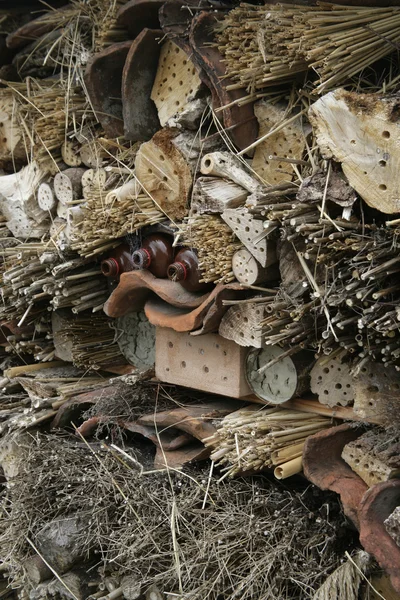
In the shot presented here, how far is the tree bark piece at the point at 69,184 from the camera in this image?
3876mm

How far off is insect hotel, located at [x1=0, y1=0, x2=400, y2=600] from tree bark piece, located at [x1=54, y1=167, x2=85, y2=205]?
0.04 feet

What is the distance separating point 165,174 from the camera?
3.29 meters

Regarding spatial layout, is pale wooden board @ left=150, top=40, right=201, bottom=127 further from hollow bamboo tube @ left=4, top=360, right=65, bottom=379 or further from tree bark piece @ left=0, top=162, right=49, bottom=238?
hollow bamboo tube @ left=4, top=360, right=65, bottom=379

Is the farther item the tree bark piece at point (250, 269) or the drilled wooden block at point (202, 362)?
the drilled wooden block at point (202, 362)

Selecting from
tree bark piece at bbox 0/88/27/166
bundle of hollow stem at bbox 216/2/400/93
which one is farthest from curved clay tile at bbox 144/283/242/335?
tree bark piece at bbox 0/88/27/166

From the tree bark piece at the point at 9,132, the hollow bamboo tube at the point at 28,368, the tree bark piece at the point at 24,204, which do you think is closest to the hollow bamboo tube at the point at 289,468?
the hollow bamboo tube at the point at 28,368

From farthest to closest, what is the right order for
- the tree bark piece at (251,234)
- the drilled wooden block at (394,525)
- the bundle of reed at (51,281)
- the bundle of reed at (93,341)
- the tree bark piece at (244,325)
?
the bundle of reed at (93,341), the bundle of reed at (51,281), the tree bark piece at (244,325), the tree bark piece at (251,234), the drilled wooden block at (394,525)

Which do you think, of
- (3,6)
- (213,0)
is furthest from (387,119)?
(3,6)

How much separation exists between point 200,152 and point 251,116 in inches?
10.8

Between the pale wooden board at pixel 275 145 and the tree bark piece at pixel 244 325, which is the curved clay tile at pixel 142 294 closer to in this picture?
the tree bark piece at pixel 244 325

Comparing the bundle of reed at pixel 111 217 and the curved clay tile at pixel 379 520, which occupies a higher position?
the bundle of reed at pixel 111 217

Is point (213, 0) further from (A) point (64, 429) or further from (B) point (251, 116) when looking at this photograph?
(A) point (64, 429)

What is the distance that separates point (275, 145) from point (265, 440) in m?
1.15

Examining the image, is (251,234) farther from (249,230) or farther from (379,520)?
(379,520)
